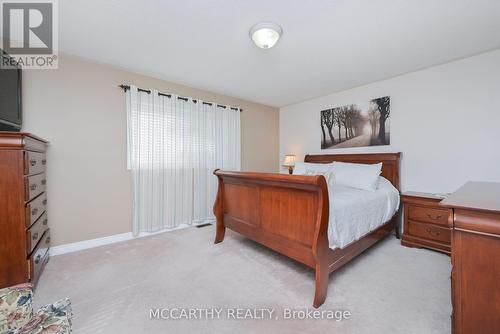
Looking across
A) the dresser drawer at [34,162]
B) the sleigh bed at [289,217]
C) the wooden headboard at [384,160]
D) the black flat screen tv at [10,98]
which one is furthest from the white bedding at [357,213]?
the black flat screen tv at [10,98]

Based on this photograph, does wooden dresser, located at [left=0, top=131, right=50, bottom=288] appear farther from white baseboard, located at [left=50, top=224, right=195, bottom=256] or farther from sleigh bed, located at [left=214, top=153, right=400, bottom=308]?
sleigh bed, located at [left=214, top=153, right=400, bottom=308]

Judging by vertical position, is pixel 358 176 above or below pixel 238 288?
above

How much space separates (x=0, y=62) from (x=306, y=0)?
282 cm

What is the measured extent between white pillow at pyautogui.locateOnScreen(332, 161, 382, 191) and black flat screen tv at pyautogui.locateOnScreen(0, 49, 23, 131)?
3.86 metres

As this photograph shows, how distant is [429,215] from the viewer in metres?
2.52

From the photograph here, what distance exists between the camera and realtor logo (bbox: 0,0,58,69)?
5.77 feet

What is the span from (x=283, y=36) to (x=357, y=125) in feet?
7.16

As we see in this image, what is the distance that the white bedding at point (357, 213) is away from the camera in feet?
5.74

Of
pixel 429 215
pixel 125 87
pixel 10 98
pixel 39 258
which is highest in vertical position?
pixel 125 87

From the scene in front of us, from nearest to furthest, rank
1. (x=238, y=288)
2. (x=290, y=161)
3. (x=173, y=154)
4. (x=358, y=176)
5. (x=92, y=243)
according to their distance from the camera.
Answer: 1. (x=238, y=288)
2. (x=92, y=243)
3. (x=358, y=176)
4. (x=173, y=154)
5. (x=290, y=161)

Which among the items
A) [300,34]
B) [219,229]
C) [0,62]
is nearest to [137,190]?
[219,229]

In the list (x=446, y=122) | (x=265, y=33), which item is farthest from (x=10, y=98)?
(x=446, y=122)

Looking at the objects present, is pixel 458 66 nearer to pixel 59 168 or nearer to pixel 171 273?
pixel 171 273

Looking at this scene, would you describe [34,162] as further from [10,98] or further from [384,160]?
[384,160]
